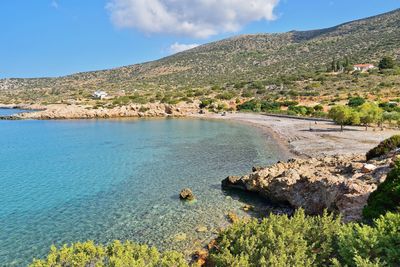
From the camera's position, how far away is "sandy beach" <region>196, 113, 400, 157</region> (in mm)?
37875

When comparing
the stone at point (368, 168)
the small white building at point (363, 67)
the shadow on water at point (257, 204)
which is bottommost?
the shadow on water at point (257, 204)

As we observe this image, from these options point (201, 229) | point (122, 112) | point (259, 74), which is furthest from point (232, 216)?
point (259, 74)

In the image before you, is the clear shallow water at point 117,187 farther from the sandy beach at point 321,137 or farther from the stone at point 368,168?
the stone at point 368,168

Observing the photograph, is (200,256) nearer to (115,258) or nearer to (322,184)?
(115,258)

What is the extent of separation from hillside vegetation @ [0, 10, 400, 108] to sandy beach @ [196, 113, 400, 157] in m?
27.1

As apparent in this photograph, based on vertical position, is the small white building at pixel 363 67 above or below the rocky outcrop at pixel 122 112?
above

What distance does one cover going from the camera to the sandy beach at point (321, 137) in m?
37.9

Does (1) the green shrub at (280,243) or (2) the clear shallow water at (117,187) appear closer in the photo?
(1) the green shrub at (280,243)

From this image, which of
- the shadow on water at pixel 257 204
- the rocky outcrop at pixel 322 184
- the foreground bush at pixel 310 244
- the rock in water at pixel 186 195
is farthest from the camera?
Result: the rock in water at pixel 186 195

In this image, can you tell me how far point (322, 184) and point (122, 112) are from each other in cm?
8159

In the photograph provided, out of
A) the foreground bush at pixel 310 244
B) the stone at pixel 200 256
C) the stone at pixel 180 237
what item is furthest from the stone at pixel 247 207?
the foreground bush at pixel 310 244

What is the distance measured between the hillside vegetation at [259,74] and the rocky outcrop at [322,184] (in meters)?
62.1

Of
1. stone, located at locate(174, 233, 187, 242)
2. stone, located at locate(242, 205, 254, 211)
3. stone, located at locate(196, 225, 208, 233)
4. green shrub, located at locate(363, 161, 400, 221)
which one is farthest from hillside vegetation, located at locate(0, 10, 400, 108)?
stone, located at locate(174, 233, 187, 242)

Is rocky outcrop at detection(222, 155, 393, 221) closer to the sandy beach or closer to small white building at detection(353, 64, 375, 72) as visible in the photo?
the sandy beach
